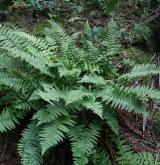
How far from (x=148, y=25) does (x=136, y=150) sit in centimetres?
316

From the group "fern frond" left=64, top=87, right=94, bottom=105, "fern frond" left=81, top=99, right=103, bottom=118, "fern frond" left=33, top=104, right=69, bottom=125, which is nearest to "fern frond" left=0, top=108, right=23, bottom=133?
"fern frond" left=33, top=104, right=69, bottom=125

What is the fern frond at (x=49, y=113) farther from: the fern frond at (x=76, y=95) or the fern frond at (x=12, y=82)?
the fern frond at (x=12, y=82)

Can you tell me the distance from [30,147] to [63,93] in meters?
0.85

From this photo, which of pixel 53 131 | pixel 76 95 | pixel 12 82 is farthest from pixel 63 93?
Answer: pixel 12 82

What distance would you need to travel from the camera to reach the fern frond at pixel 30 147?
4762 millimetres

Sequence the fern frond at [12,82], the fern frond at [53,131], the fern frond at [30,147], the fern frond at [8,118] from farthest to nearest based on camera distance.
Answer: the fern frond at [12,82] < the fern frond at [8,118] < the fern frond at [30,147] < the fern frond at [53,131]

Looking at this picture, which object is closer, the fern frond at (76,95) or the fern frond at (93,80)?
the fern frond at (76,95)

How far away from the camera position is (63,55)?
566 cm

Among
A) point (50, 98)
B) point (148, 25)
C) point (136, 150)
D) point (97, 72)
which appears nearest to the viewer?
point (50, 98)

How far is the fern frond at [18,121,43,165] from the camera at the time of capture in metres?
4.76

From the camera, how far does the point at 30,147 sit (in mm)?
4852

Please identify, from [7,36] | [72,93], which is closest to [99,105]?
[72,93]

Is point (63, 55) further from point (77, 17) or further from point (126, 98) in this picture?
point (77, 17)

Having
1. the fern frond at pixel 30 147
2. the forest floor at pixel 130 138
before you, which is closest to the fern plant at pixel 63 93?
the fern frond at pixel 30 147
